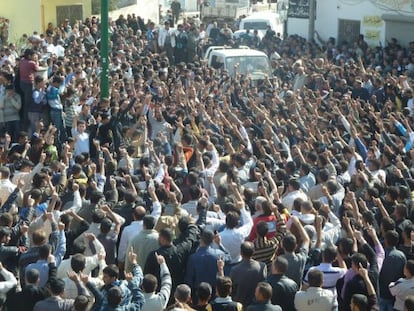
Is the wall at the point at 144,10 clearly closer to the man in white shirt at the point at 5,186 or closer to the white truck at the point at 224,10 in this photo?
the white truck at the point at 224,10

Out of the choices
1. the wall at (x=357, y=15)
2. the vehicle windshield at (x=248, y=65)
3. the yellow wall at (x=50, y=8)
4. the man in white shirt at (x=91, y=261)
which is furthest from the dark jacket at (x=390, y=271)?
the yellow wall at (x=50, y=8)

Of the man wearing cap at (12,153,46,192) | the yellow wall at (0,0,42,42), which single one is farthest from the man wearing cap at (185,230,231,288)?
the yellow wall at (0,0,42,42)

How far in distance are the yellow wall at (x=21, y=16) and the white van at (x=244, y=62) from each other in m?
8.15

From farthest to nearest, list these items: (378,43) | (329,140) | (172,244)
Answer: (378,43)
(329,140)
(172,244)

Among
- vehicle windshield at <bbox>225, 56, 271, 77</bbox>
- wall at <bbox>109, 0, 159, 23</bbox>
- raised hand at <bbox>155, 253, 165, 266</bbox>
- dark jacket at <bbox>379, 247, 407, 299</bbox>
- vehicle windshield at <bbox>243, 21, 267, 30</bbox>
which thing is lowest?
dark jacket at <bbox>379, 247, 407, 299</bbox>

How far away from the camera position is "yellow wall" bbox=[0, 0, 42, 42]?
25781 millimetres

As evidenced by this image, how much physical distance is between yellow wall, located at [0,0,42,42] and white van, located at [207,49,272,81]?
8153 millimetres

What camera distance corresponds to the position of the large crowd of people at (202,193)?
7398mm

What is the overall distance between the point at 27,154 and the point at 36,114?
299cm

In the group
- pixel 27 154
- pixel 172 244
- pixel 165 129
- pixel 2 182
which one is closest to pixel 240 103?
pixel 165 129

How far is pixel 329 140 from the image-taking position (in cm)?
1308

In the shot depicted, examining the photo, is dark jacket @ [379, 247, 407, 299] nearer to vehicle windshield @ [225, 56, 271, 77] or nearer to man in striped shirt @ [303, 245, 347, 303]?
man in striped shirt @ [303, 245, 347, 303]

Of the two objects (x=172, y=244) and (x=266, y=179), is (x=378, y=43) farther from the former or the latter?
(x=172, y=244)

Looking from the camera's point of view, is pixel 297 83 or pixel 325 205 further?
pixel 297 83
